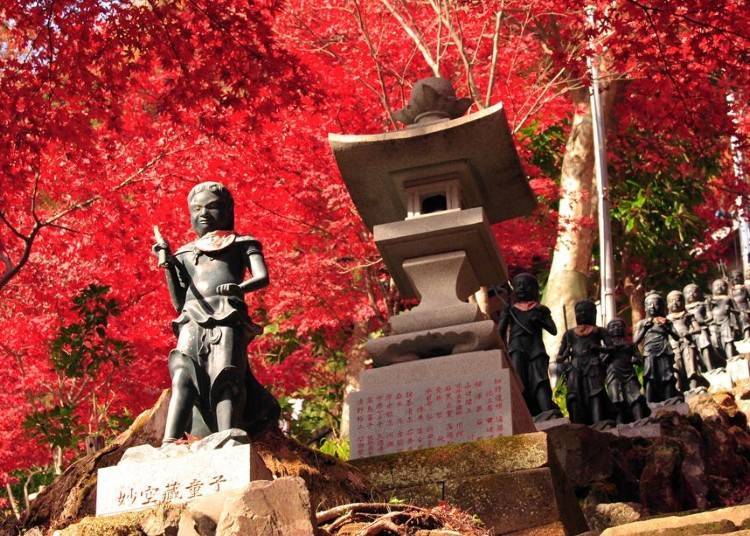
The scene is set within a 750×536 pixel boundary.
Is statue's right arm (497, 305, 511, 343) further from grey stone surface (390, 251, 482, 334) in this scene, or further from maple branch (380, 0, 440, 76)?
maple branch (380, 0, 440, 76)

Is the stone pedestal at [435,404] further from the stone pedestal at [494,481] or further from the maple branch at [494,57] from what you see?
the maple branch at [494,57]

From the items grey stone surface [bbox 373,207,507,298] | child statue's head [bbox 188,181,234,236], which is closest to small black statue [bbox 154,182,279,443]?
child statue's head [bbox 188,181,234,236]

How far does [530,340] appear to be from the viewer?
39.8 ft

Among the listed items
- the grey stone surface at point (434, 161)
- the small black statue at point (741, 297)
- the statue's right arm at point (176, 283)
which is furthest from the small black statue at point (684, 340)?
the statue's right arm at point (176, 283)

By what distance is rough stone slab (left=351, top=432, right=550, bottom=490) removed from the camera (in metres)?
8.48

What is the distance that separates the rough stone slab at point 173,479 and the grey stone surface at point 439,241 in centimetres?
495

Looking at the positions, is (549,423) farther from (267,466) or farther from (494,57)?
(494,57)

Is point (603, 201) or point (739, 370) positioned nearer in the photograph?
point (739, 370)

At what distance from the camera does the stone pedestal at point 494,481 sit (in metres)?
8.13

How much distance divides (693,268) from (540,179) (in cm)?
512

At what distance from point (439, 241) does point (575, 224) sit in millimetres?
7616

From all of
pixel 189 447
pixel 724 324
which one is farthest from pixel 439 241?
pixel 724 324

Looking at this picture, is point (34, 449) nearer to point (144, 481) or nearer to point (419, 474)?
point (419, 474)

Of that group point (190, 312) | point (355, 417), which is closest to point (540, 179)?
point (355, 417)
